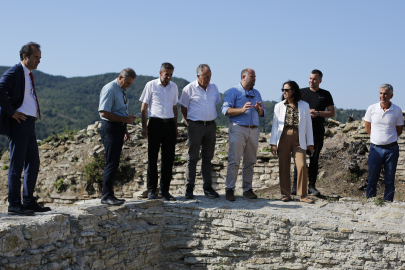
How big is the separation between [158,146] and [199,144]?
67 centimetres

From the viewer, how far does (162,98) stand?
5.72m

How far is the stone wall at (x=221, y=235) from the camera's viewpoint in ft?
15.3

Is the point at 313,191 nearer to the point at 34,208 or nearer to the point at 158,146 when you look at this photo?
the point at 158,146

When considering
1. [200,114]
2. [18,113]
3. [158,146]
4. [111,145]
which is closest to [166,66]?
[200,114]

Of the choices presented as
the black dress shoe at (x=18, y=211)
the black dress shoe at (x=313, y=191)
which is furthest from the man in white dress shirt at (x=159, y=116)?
the black dress shoe at (x=313, y=191)

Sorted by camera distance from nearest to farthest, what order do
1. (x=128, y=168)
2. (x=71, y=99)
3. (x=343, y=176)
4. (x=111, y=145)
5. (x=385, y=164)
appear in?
1. (x=111, y=145)
2. (x=385, y=164)
3. (x=343, y=176)
4. (x=128, y=168)
5. (x=71, y=99)

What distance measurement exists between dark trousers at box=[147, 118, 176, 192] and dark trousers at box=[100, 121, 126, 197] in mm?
586

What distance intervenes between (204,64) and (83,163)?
5346mm

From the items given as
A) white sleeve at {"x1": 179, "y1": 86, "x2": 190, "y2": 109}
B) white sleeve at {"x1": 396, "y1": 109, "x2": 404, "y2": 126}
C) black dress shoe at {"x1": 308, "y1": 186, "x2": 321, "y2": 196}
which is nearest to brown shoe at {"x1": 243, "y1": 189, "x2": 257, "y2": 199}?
black dress shoe at {"x1": 308, "y1": 186, "x2": 321, "y2": 196}

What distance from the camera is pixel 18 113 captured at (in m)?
4.27

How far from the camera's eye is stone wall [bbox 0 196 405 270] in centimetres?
466

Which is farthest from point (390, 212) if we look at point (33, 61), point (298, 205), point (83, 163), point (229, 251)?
point (83, 163)

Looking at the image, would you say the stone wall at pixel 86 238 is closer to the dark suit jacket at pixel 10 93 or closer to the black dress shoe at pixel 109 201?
the black dress shoe at pixel 109 201

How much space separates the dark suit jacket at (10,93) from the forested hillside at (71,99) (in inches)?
1319
